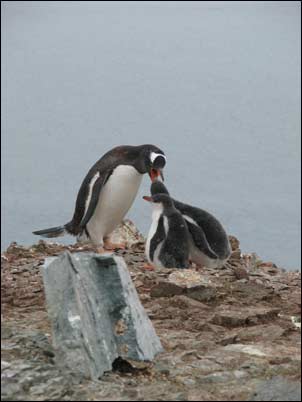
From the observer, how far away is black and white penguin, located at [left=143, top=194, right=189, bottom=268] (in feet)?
24.9


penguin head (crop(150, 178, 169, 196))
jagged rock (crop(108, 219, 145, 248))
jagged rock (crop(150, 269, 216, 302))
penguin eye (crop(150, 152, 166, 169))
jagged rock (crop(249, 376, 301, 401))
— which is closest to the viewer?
jagged rock (crop(249, 376, 301, 401))

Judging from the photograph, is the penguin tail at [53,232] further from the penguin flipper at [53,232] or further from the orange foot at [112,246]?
the orange foot at [112,246]

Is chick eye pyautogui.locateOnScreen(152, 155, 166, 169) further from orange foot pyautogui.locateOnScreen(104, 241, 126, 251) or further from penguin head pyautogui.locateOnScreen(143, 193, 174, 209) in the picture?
orange foot pyautogui.locateOnScreen(104, 241, 126, 251)

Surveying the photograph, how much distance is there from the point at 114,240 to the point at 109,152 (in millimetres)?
1072

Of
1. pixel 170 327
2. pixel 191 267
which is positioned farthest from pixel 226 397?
pixel 191 267

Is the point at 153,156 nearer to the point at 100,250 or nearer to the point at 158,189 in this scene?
the point at 158,189

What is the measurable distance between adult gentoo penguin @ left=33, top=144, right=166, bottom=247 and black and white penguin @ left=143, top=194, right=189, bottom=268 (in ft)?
3.64

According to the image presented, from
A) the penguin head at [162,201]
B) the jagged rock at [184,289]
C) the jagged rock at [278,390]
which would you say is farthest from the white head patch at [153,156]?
the jagged rock at [278,390]

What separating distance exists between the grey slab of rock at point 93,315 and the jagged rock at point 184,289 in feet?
4.32

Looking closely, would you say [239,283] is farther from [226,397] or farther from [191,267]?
[226,397]

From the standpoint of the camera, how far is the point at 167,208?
777 cm

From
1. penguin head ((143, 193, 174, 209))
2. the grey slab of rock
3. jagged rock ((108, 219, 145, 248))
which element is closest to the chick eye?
penguin head ((143, 193, 174, 209))

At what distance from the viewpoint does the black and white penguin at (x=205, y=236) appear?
785 centimetres

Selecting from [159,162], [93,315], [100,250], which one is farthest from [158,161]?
[93,315]
